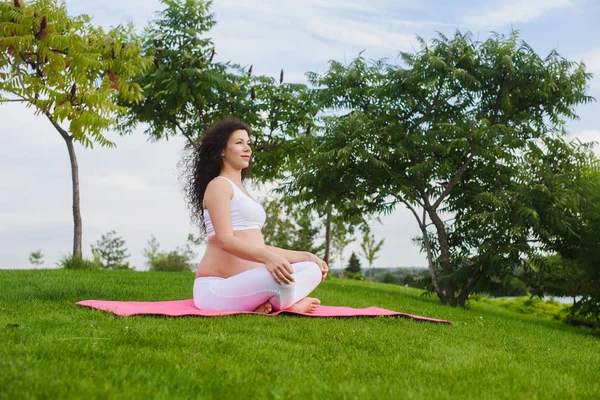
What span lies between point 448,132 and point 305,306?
7561 millimetres

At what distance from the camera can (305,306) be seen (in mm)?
6738

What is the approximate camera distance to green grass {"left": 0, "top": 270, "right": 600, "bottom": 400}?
11.1ft

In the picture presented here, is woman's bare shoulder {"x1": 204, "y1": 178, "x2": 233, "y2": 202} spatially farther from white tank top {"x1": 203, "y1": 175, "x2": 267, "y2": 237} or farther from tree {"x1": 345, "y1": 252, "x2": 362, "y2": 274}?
tree {"x1": 345, "y1": 252, "x2": 362, "y2": 274}

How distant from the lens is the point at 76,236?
49.2 ft

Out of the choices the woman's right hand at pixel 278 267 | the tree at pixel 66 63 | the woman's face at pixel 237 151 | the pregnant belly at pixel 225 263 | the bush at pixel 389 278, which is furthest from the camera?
the bush at pixel 389 278

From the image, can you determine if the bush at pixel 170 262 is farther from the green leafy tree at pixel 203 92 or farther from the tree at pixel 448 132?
the tree at pixel 448 132

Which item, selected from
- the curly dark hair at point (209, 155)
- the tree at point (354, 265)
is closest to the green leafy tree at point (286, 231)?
the tree at point (354, 265)

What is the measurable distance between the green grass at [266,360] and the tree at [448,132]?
702 centimetres

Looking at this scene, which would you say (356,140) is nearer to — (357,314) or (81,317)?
(357,314)

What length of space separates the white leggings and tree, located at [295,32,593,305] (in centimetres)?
658

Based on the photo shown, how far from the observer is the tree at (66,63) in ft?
42.8

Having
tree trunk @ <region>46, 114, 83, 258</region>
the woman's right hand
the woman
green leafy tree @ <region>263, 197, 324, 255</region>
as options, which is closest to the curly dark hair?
the woman

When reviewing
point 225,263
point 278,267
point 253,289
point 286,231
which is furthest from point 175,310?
point 286,231

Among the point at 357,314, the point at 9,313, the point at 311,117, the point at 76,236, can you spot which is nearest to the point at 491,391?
the point at 357,314
